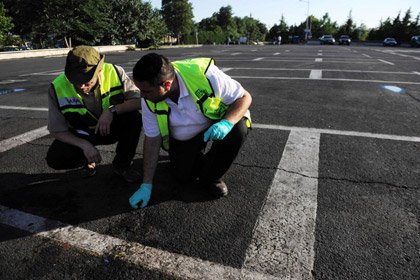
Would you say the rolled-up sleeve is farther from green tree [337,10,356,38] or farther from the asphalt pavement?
green tree [337,10,356,38]

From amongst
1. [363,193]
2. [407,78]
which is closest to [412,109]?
[363,193]

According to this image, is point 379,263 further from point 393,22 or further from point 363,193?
point 393,22

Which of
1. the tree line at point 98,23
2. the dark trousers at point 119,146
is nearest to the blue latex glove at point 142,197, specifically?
the dark trousers at point 119,146

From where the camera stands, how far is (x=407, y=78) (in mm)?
8648

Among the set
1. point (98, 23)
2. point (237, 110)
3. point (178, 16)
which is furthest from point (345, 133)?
point (178, 16)

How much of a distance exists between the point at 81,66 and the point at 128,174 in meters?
1.09

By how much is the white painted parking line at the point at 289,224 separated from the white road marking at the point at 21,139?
10.6 ft

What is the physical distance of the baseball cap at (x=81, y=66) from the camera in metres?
2.33

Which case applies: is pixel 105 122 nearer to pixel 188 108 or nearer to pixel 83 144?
pixel 83 144

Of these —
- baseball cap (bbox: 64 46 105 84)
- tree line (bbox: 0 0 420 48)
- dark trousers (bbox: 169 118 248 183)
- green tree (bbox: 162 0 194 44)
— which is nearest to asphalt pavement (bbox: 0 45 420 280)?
dark trousers (bbox: 169 118 248 183)

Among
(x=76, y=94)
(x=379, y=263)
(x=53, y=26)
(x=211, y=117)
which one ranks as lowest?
(x=379, y=263)

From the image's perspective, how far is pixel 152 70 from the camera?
2.08 m

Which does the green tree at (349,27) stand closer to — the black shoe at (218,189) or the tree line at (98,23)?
the tree line at (98,23)

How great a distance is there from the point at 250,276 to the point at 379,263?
78 centimetres
